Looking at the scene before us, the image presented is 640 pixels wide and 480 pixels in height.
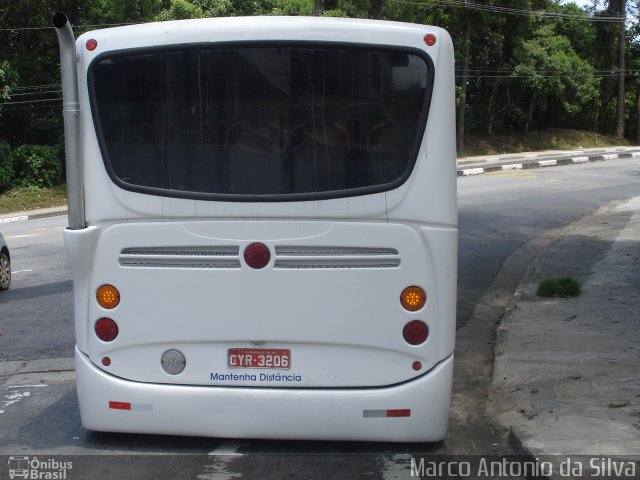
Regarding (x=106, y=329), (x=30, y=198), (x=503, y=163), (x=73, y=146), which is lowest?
(x=30, y=198)

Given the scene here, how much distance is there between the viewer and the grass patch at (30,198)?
27984 mm

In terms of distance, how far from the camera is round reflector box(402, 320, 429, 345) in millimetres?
4945

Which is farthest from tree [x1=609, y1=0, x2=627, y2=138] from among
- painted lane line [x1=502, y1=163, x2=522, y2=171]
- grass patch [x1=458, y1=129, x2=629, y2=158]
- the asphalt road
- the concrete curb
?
the asphalt road

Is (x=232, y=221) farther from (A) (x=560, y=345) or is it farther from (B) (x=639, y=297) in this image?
(B) (x=639, y=297)

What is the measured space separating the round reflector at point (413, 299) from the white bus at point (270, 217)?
1 cm

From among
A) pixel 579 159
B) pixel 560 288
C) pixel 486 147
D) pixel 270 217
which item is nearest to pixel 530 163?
pixel 579 159

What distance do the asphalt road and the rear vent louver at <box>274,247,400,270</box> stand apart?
4.08 ft

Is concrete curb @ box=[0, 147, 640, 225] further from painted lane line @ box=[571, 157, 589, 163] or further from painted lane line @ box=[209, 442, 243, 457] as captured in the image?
painted lane line @ box=[209, 442, 243, 457]

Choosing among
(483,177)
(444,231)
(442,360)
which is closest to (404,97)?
(444,231)

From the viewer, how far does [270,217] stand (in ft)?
16.1

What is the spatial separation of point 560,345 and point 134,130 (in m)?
4.68

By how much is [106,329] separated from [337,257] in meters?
1.52

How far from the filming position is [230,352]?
4.99 metres

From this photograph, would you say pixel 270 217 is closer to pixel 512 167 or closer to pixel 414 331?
pixel 414 331
